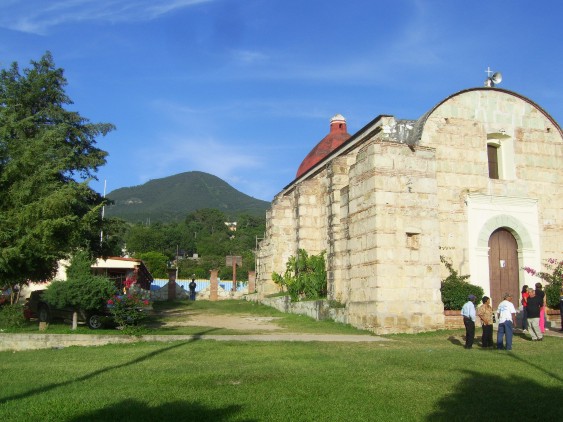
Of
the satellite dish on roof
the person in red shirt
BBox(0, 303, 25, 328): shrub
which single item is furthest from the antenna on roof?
BBox(0, 303, 25, 328): shrub

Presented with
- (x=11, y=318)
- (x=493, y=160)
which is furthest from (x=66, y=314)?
(x=493, y=160)

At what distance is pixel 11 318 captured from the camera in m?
16.9

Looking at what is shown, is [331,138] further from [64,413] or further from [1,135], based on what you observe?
[64,413]

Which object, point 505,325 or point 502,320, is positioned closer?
point 505,325

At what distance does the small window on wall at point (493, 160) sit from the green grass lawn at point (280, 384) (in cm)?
849

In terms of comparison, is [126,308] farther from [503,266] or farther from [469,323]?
[503,266]

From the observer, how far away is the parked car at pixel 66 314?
16.2 metres

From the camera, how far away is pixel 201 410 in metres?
6.49

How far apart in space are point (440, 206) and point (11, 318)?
13.6 m

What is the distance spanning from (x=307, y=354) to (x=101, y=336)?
5530 mm

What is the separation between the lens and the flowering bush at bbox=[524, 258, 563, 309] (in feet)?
59.7

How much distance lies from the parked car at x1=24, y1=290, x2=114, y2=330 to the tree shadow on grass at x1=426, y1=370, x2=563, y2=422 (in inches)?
436

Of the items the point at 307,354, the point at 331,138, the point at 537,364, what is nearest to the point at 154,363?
the point at 307,354

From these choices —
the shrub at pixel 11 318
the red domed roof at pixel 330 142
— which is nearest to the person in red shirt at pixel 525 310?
the shrub at pixel 11 318
